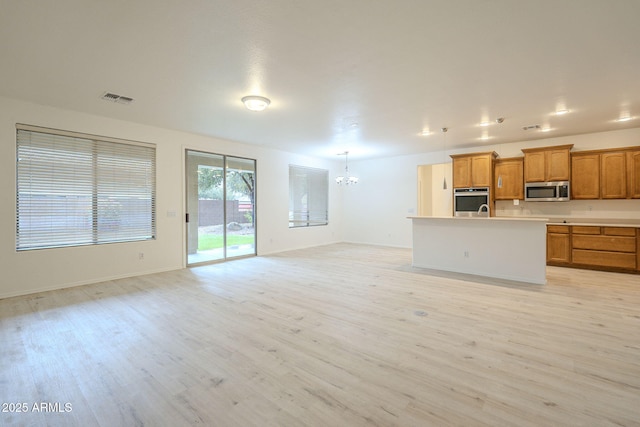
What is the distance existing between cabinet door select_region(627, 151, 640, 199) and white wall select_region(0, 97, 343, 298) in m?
7.01

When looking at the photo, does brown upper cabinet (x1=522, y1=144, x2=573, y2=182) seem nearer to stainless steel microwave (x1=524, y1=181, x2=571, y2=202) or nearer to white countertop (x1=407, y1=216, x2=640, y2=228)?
stainless steel microwave (x1=524, y1=181, x2=571, y2=202)

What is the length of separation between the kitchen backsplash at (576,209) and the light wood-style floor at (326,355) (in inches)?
79.1

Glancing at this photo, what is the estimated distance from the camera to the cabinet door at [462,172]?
273 inches

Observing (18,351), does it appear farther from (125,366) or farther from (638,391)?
(638,391)

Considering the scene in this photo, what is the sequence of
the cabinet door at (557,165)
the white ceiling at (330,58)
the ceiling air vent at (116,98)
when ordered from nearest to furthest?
1. the white ceiling at (330,58)
2. the ceiling air vent at (116,98)
3. the cabinet door at (557,165)

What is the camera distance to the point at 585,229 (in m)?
5.58

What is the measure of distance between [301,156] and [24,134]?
5675mm

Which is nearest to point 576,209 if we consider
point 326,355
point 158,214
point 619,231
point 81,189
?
point 619,231

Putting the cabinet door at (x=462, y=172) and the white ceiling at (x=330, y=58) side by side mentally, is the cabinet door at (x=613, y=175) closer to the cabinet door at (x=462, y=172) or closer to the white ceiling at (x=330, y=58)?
the white ceiling at (x=330, y=58)

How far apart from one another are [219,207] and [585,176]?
752 cm

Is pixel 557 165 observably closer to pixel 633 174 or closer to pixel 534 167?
pixel 534 167

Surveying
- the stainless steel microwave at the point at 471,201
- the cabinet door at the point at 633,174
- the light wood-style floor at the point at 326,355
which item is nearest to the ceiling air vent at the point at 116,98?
the light wood-style floor at the point at 326,355

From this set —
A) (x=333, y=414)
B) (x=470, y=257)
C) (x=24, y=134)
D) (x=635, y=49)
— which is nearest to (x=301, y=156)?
(x=470, y=257)

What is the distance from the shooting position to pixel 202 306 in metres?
3.66
